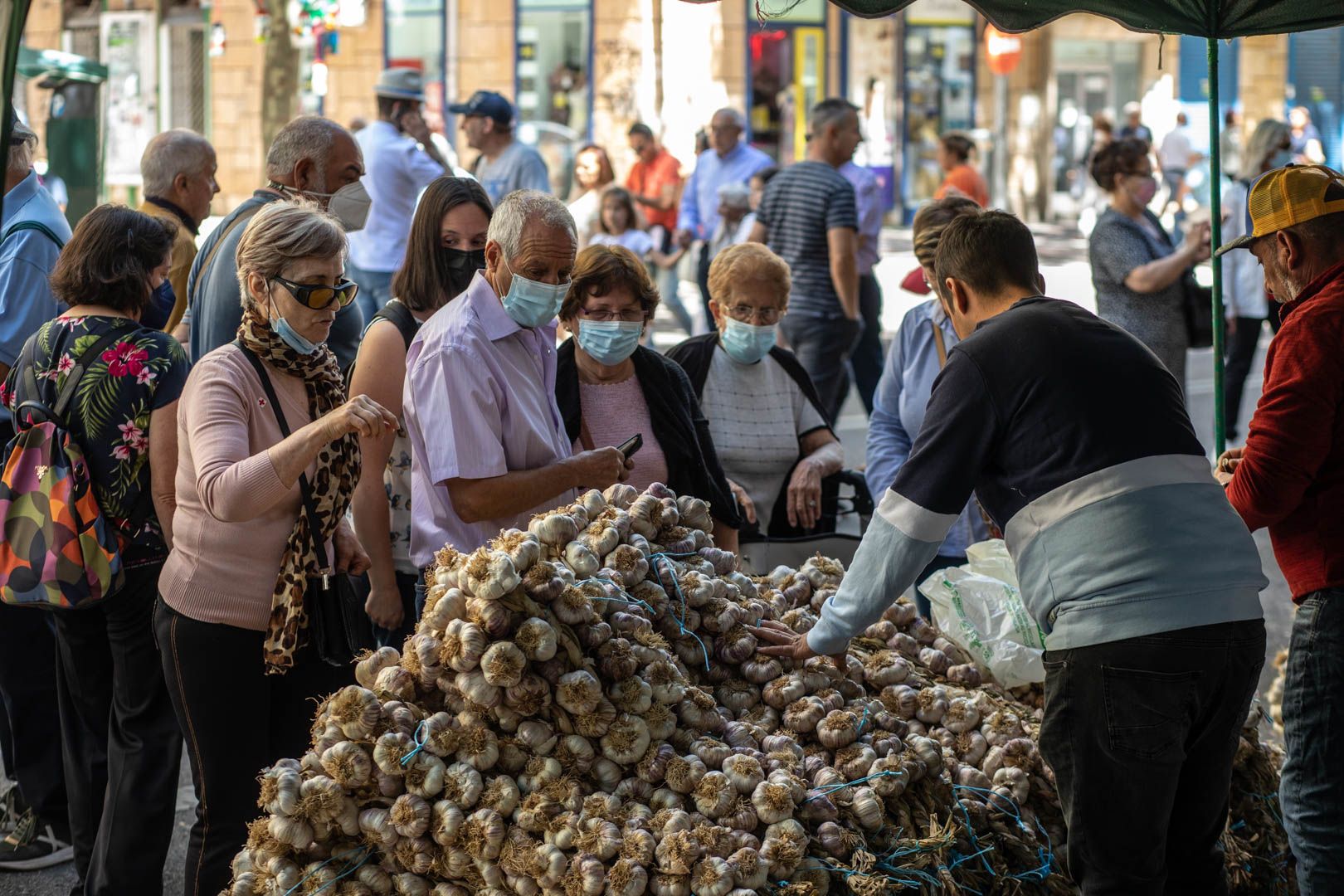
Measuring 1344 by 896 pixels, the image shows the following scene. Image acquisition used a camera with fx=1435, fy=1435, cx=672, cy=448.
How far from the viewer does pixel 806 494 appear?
15.6 ft

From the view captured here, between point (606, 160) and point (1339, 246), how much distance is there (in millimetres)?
8884

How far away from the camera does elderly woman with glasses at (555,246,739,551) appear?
4016 mm

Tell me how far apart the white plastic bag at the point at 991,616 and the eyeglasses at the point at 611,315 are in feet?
3.66

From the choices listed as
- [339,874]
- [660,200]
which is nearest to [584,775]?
[339,874]

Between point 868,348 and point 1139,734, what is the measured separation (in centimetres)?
654

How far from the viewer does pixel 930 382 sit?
15.3ft

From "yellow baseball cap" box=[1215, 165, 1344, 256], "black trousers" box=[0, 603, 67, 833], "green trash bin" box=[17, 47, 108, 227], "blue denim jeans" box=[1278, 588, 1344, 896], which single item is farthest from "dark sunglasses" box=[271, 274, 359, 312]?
"green trash bin" box=[17, 47, 108, 227]

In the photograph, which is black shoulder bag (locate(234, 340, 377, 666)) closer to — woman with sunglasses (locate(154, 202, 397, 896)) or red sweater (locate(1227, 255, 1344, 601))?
woman with sunglasses (locate(154, 202, 397, 896))

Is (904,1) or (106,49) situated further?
(106,49)

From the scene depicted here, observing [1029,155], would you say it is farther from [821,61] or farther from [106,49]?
[106,49]

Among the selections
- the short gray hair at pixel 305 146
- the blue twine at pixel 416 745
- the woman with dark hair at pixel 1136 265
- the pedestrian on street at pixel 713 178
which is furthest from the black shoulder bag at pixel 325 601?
the pedestrian on street at pixel 713 178

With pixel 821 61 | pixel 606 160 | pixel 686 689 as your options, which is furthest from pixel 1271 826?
pixel 821 61

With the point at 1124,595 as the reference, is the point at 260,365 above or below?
above

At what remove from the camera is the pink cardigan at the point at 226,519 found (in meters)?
3.09
